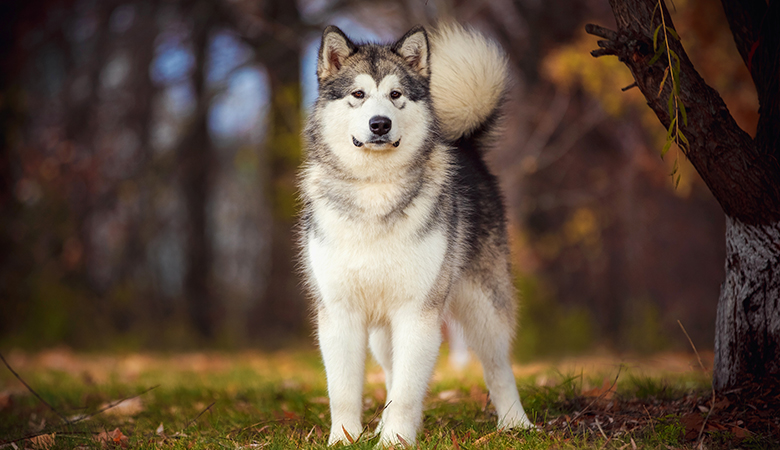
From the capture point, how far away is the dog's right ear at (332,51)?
3.15 meters

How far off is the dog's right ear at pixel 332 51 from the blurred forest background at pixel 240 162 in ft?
14.5

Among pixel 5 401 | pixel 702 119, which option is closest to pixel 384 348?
pixel 702 119

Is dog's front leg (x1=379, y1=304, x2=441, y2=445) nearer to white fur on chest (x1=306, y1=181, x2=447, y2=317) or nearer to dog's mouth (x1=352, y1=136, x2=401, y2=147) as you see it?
white fur on chest (x1=306, y1=181, x2=447, y2=317)

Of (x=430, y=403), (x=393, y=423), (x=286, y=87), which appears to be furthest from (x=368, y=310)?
(x=286, y=87)

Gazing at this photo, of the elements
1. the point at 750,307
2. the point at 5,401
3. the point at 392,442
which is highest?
the point at 750,307

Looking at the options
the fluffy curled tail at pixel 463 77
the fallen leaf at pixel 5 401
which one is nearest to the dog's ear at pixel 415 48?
the fluffy curled tail at pixel 463 77

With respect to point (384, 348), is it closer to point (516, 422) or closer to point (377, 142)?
point (516, 422)

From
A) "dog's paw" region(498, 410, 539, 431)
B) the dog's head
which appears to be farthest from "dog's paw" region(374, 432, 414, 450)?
the dog's head

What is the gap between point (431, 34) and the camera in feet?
13.0

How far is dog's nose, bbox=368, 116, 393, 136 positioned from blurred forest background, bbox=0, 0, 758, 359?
4867 millimetres

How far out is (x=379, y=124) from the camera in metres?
2.86

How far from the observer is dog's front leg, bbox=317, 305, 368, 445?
2938 mm

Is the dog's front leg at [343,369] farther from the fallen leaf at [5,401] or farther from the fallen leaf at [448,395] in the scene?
the fallen leaf at [5,401]

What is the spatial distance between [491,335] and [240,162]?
28.5ft
